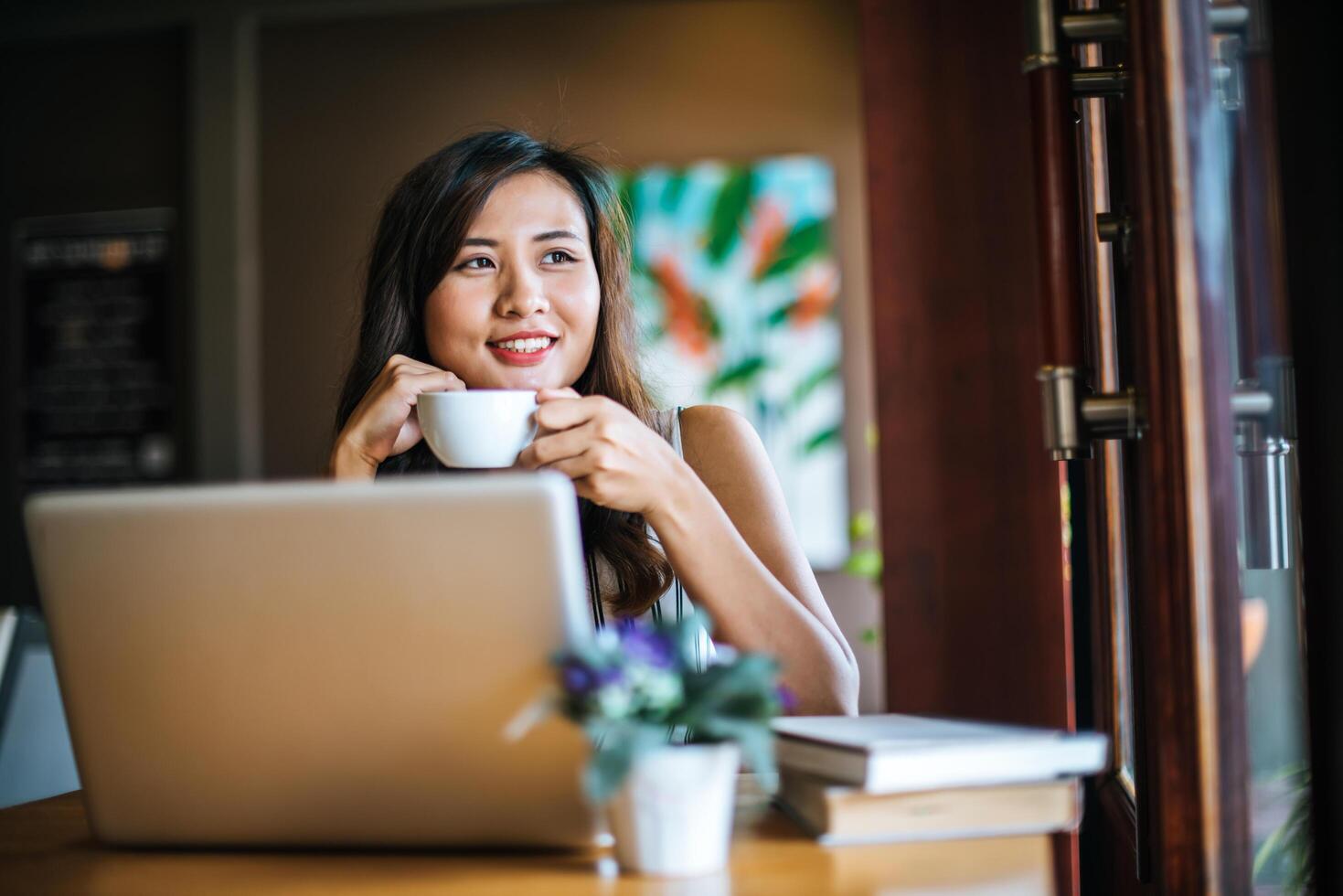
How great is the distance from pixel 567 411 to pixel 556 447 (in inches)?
1.1

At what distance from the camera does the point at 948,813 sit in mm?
710

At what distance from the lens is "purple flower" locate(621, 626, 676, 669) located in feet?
2.05

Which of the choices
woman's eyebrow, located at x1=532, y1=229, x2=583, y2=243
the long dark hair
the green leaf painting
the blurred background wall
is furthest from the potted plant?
the blurred background wall

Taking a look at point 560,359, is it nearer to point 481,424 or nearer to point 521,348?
point 521,348

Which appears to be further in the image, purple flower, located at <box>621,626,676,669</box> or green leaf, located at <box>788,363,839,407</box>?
green leaf, located at <box>788,363,839,407</box>

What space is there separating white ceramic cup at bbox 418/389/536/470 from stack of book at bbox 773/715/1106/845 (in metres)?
0.36

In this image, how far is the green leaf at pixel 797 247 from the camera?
374cm

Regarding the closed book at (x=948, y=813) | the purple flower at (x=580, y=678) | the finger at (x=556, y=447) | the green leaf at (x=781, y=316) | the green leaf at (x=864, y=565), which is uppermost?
the green leaf at (x=781, y=316)

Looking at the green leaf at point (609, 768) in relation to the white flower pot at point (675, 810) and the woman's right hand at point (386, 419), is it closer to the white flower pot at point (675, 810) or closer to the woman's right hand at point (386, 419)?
the white flower pot at point (675, 810)

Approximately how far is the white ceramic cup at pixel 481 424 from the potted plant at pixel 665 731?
33 cm

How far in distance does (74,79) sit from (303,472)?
1.62 meters

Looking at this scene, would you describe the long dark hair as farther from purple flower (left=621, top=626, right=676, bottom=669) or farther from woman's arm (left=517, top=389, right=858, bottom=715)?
purple flower (left=621, top=626, right=676, bottom=669)

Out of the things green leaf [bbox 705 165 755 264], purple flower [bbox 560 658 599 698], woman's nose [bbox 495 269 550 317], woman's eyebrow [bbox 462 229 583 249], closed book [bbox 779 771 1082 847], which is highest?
green leaf [bbox 705 165 755 264]

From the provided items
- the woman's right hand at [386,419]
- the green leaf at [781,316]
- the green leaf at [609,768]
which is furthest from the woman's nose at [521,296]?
the green leaf at [781,316]
